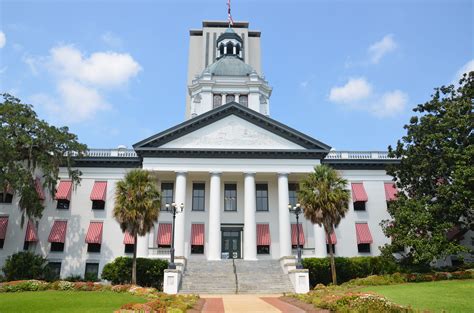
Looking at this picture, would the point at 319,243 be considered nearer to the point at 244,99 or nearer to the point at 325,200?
the point at 325,200

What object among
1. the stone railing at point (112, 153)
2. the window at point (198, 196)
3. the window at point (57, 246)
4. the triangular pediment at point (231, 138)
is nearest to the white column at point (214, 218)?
the window at point (198, 196)

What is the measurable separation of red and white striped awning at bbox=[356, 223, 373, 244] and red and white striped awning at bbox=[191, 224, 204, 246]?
13.9 m

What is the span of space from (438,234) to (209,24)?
49.6 m

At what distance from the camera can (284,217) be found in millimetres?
34500

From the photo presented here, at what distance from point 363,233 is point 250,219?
10.7 m

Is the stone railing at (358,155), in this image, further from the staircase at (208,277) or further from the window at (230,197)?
the staircase at (208,277)

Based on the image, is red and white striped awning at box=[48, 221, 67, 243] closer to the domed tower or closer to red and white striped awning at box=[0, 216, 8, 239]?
red and white striped awning at box=[0, 216, 8, 239]

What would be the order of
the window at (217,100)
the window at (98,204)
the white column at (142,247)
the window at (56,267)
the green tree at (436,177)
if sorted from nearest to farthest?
the green tree at (436,177), the white column at (142,247), the window at (56,267), the window at (98,204), the window at (217,100)

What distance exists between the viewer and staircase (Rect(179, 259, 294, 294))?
27.4 m

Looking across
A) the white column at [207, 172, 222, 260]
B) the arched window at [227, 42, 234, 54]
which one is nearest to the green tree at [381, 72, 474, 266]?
the white column at [207, 172, 222, 260]

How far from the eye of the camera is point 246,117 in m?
37.0

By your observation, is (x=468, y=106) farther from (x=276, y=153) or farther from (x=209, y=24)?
(x=209, y=24)

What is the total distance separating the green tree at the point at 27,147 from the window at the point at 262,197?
15.8m

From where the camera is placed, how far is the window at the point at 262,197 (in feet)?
125
